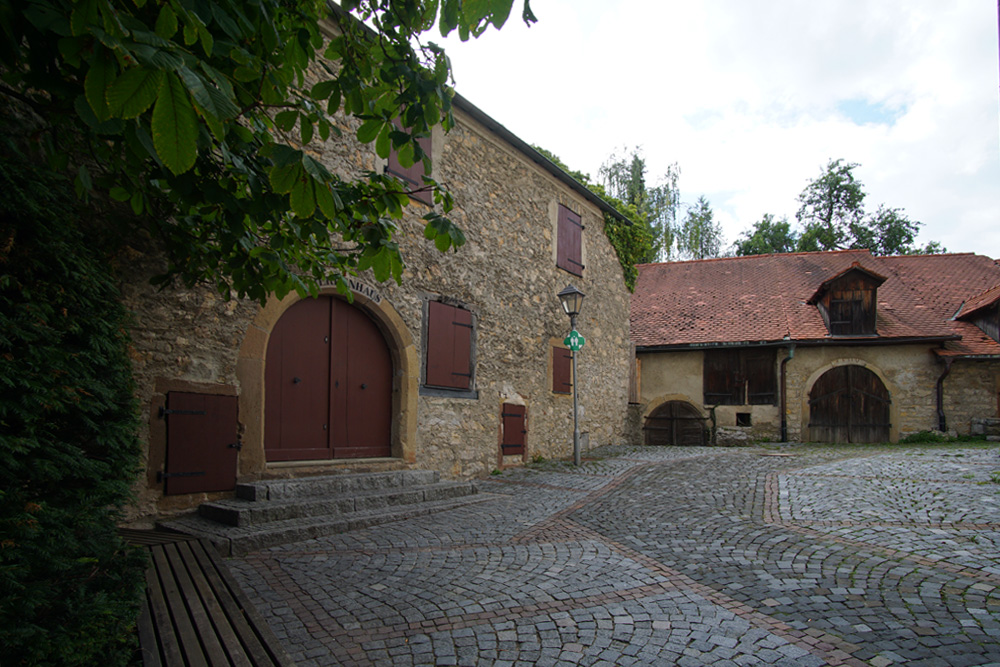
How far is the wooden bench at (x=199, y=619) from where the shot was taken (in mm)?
2438

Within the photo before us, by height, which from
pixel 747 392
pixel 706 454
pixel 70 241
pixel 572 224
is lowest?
pixel 706 454

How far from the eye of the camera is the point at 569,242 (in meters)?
11.1

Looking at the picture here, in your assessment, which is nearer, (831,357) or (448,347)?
(448,347)

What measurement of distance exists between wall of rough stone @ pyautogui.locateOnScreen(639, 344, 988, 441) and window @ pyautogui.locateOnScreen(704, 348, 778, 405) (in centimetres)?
20

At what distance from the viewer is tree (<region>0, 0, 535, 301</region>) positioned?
4.27ft

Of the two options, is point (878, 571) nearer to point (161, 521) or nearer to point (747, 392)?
point (161, 521)

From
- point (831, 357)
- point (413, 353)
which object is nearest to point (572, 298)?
point (413, 353)

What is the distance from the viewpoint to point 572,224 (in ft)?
37.0

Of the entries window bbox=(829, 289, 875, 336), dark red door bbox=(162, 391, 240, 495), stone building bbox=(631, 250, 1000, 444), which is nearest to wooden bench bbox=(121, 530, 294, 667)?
dark red door bbox=(162, 391, 240, 495)

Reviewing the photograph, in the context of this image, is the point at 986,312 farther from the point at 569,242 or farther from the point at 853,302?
the point at 569,242

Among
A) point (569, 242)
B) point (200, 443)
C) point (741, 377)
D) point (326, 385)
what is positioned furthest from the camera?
point (741, 377)

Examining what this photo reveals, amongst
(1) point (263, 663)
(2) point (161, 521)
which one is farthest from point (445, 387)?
(1) point (263, 663)

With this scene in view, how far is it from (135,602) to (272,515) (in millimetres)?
2535

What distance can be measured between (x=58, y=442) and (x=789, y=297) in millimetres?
17296
